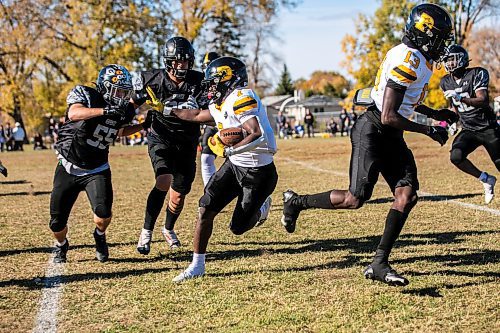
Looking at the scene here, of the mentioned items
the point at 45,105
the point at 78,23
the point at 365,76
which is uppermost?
the point at 78,23

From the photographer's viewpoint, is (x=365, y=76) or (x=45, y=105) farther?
(x=45, y=105)

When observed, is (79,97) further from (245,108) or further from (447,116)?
(447,116)

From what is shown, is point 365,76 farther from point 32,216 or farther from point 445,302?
point 445,302

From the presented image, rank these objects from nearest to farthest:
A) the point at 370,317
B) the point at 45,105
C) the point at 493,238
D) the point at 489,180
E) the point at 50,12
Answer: the point at 370,317, the point at 493,238, the point at 489,180, the point at 50,12, the point at 45,105

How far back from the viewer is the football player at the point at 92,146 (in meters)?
6.05

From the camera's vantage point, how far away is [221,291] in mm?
5074

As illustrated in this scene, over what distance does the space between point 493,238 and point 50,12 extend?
3621 cm

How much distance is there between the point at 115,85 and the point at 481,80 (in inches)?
195

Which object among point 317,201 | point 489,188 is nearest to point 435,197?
point 489,188

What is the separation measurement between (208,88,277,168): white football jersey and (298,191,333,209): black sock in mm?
583

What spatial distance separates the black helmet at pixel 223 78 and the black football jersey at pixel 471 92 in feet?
14.2

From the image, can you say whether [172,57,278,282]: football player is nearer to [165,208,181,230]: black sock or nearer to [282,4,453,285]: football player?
[282,4,453,285]: football player

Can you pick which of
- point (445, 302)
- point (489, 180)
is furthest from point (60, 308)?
point (489, 180)

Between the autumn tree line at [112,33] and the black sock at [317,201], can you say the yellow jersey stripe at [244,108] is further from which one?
the autumn tree line at [112,33]
